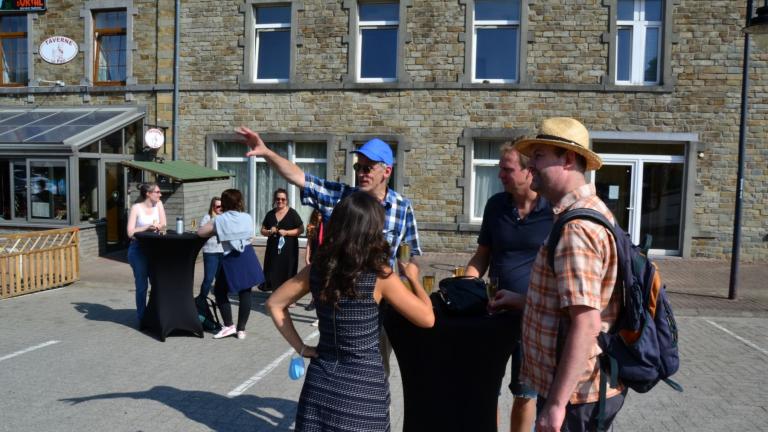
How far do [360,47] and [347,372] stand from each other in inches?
470

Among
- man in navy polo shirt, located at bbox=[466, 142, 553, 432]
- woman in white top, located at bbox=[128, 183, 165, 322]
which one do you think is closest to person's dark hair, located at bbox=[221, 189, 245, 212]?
woman in white top, located at bbox=[128, 183, 165, 322]

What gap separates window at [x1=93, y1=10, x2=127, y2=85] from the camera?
577 inches

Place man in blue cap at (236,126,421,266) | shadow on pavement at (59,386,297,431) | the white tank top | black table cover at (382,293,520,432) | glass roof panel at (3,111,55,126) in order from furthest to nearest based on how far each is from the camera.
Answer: glass roof panel at (3,111,55,126) → the white tank top → shadow on pavement at (59,386,297,431) → man in blue cap at (236,126,421,266) → black table cover at (382,293,520,432)

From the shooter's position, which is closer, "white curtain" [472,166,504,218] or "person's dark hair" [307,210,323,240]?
"person's dark hair" [307,210,323,240]

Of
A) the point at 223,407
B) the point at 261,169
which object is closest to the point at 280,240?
the point at 223,407

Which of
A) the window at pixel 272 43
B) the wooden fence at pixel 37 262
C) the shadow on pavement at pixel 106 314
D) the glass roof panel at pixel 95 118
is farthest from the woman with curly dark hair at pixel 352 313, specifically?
the glass roof panel at pixel 95 118

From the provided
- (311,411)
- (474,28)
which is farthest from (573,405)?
(474,28)

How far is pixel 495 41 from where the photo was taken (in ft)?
43.4

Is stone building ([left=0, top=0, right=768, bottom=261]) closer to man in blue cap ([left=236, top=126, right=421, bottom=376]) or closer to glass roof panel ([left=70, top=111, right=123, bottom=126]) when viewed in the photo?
glass roof panel ([left=70, top=111, right=123, bottom=126])

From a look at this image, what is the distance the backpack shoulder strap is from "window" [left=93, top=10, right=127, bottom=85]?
48.2 ft

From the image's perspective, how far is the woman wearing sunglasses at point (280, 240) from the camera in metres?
8.05

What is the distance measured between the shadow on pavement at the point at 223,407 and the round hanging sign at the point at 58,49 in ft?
40.4

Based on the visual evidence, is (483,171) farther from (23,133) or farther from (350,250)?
(350,250)

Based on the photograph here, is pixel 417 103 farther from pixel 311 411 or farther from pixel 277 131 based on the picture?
pixel 311 411
